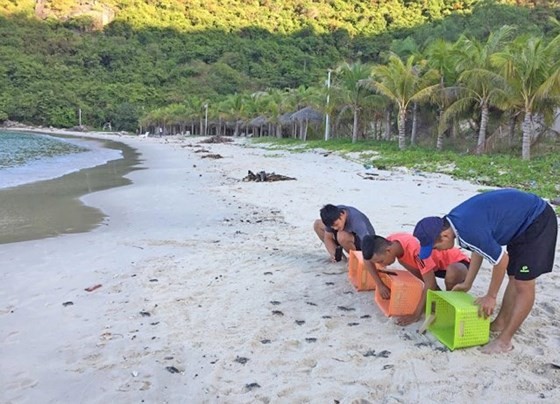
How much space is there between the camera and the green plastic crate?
120 inches

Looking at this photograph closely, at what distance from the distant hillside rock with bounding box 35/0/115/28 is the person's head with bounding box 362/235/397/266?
12118cm

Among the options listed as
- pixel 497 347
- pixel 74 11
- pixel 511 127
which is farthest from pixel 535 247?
pixel 74 11

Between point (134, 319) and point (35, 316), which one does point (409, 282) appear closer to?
point (134, 319)

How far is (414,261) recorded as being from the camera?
374cm

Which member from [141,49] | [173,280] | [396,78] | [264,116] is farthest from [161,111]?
[173,280]

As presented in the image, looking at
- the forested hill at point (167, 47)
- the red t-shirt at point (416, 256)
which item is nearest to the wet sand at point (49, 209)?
the red t-shirt at point (416, 256)

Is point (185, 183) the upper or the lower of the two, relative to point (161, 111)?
lower

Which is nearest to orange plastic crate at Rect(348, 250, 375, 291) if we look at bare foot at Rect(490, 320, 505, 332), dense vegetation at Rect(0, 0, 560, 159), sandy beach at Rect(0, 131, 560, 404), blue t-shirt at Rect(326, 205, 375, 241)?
sandy beach at Rect(0, 131, 560, 404)

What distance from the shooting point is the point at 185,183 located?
44.2 feet

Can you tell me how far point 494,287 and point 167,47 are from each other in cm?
10968

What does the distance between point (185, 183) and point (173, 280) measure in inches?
351

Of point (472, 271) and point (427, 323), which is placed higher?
point (472, 271)

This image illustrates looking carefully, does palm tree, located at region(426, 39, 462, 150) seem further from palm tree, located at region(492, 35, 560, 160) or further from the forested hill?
the forested hill

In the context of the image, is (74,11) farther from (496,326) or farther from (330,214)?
(496,326)
